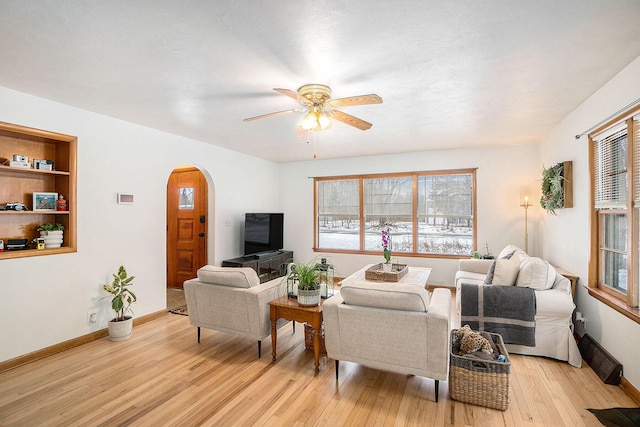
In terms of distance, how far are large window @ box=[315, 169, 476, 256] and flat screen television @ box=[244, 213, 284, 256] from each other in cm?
105

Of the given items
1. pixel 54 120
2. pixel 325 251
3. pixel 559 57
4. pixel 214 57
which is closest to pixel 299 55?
pixel 214 57

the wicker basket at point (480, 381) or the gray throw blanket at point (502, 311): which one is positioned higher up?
the gray throw blanket at point (502, 311)

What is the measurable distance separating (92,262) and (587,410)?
4652mm

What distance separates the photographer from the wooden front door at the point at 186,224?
555cm

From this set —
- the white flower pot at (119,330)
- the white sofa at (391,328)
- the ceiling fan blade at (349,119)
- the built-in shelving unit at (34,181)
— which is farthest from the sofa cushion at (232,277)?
the ceiling fan blade at (349,119)

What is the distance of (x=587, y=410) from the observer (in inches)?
87.8

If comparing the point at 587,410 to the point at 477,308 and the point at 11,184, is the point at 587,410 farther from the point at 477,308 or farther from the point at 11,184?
the point at 11,184

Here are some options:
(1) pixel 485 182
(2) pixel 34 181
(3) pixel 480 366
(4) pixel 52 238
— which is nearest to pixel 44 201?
(2) pixel 34 181

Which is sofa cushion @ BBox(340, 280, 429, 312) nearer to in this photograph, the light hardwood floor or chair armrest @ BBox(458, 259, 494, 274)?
the light hardwood floor

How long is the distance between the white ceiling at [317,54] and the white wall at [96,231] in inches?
9.9

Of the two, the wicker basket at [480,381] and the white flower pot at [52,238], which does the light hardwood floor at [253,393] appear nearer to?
the wicker basket at [480,381]

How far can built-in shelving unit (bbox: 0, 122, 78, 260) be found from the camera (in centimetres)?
299

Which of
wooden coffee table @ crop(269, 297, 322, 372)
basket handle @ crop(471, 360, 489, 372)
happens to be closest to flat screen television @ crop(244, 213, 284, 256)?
wooden coffee table @ crop(269, 297, 322, 372)

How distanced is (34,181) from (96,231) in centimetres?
74
